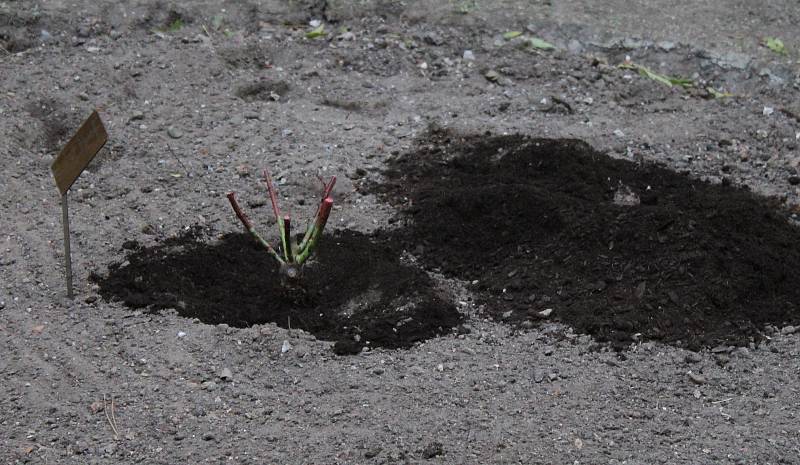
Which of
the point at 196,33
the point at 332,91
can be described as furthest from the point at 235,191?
the point at 196,33

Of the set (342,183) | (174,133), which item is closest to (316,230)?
(342,183)

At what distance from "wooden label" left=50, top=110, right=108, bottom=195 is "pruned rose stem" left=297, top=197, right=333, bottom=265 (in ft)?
2.90

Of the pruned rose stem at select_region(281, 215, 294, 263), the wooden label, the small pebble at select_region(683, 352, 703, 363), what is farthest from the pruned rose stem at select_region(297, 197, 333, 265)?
the small pebble at select_region(683, 352, 703, 363)

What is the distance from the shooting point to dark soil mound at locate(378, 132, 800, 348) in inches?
160

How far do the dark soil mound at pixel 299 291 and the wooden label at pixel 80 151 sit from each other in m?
0.54

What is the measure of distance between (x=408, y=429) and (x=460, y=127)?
8.01 feet

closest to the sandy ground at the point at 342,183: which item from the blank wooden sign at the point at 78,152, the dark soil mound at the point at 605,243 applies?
the dark soil mound at the point at 605,243

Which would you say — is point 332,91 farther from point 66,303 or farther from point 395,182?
point 66,303

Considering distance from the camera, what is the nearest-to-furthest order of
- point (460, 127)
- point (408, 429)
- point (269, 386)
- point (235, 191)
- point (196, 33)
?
1. point (408, 429)
2. point (269, 386)
3. point (235, 191)
4. point (460, 127)
5. point (196, 33)

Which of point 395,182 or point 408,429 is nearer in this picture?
point 408,429

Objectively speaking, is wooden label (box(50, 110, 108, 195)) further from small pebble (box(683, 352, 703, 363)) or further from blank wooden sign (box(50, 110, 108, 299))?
small pebble (box(683, 352, 703, 363))

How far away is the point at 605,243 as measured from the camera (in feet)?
14.4

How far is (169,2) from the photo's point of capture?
6.50 metres

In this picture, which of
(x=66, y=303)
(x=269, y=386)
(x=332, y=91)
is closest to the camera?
(x=269, y=386)
